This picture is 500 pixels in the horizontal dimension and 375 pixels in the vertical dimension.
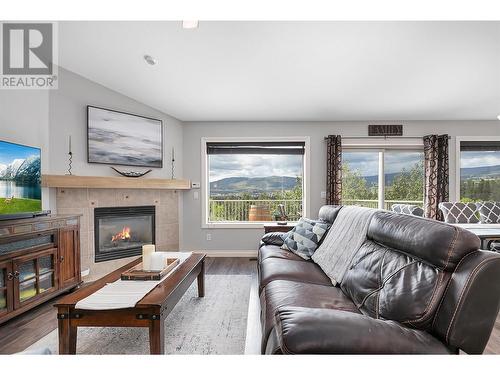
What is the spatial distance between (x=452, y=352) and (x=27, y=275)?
316 cm

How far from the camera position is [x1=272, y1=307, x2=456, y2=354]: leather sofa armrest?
87 centimetres

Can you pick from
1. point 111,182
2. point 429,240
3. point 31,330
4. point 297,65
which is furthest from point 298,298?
point 111,182

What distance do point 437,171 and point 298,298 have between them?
13.9ft

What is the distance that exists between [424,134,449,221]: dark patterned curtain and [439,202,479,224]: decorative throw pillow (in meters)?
0.85

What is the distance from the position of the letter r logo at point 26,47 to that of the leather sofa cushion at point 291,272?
3.25m

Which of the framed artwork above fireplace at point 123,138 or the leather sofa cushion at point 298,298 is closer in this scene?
the leather sofa cushion at point 298,298

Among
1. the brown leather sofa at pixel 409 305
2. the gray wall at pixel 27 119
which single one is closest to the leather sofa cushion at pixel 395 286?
the brown leather sofa at pixel 409 305

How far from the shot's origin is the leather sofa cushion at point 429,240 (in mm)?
1071

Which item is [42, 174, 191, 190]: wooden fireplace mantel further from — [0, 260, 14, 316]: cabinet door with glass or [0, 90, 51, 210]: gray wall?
[0, 260, 14, 316]: cabinet door with glass

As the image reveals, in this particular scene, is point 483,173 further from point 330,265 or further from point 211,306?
point 211,306

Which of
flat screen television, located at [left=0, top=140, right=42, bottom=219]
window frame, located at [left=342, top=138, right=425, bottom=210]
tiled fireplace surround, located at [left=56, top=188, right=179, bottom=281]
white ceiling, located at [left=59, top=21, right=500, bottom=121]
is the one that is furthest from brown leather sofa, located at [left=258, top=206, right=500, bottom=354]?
window frame, located at [left=342, top=138, right=425, bottom=210]

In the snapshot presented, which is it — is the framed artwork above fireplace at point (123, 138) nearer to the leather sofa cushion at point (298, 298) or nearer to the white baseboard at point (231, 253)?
the white baseboard at point (231, 253)

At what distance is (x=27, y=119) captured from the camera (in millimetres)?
2785
